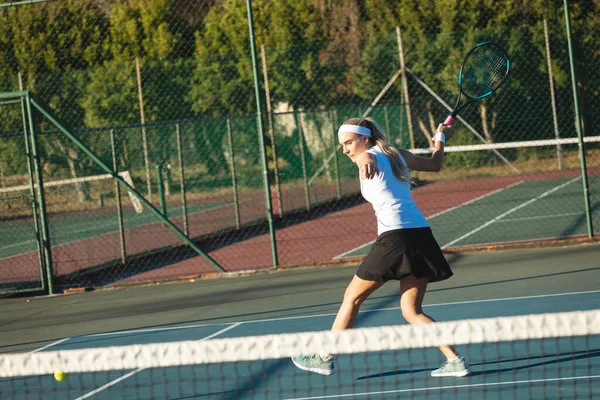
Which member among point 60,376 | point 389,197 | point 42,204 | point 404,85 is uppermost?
point 404,85

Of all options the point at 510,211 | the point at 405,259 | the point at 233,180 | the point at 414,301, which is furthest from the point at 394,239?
the point at 510,211

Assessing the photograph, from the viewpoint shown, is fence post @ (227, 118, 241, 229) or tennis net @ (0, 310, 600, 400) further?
fence post @ (227, 118, 241, 229)

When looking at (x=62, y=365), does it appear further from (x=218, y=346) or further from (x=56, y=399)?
(x=56, y=399)

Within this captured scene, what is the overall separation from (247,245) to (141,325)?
627 centimetres

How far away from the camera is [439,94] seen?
19109mm

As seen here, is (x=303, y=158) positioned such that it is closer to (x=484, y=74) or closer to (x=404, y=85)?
(x=404, y=85)

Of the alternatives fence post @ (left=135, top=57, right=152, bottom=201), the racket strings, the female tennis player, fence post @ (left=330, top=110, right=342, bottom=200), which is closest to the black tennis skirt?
the female tennis player

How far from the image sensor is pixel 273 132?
13672mm

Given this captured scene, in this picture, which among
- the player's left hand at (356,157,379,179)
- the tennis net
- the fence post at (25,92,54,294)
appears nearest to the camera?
the tennis net

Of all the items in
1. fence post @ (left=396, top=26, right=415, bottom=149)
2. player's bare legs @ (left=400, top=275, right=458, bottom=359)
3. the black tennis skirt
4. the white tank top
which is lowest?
player's bare legs @ (left=400, top=275, right=458, bottom=359)

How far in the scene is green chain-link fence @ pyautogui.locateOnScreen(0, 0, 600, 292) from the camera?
12633mm

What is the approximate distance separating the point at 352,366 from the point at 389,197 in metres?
1.13

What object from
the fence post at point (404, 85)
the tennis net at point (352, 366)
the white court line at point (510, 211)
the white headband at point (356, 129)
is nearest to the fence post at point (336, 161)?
the fence post at point (404, 85)

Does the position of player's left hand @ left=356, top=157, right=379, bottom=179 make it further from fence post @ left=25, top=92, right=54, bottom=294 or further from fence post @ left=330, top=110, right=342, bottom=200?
fence post @ left=330, top=110, right=342, bottom=200
